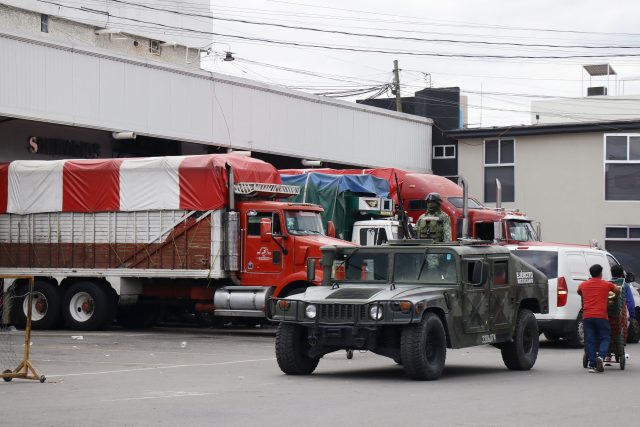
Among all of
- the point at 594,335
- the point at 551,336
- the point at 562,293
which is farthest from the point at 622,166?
the point at 594,335

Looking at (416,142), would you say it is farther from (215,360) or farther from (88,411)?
(88,411)

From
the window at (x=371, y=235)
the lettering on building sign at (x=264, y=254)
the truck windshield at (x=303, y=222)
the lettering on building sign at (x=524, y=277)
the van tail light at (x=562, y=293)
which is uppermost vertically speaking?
the truck windshield at (x=303, y=222)

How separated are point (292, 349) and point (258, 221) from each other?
1003 centimetres

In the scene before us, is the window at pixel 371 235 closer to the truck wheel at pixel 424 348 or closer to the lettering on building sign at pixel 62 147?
the lettering on building sign at pixel 62 147

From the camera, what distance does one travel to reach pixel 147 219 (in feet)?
85.9

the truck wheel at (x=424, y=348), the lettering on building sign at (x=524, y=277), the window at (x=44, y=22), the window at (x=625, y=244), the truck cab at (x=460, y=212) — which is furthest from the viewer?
the window at (x=44, y=22)

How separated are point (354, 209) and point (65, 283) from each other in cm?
804

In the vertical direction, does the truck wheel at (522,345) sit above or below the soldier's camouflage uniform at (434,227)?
below

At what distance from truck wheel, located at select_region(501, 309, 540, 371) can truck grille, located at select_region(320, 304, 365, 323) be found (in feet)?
10.4

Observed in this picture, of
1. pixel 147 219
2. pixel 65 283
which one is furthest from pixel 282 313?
pixel 65 283

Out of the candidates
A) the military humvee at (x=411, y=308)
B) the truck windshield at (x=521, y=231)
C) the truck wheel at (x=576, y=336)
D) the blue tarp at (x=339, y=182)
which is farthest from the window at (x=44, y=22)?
the military humvee at (x=411, y=308)

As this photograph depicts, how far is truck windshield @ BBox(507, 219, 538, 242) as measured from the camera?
3125 centimetres

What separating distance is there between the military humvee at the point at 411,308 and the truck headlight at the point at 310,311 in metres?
0.01

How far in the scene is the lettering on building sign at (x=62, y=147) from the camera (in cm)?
3094
